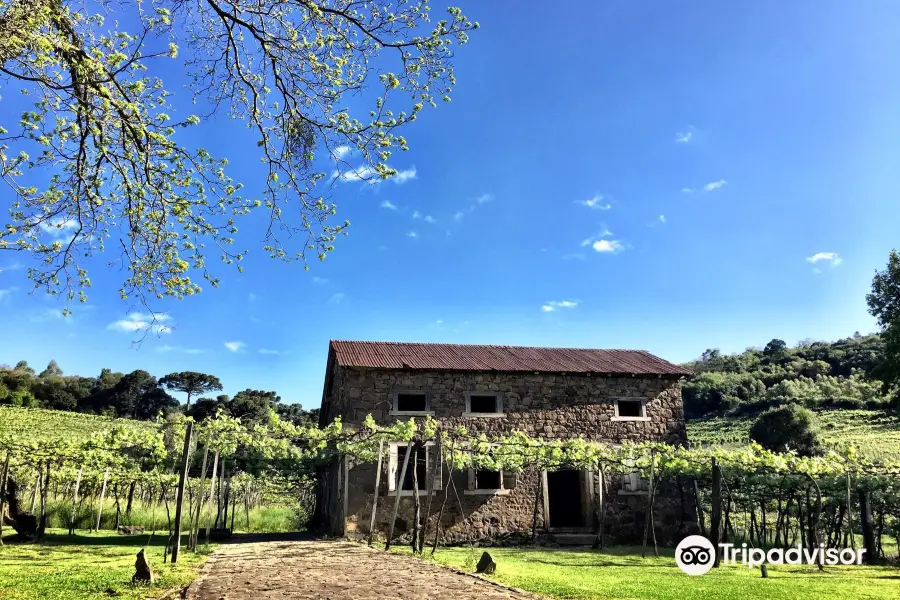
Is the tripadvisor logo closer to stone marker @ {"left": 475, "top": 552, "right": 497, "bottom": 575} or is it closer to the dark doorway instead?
stone marker @ {"left": 475, "top": 552, "right": 497, "bottom": 575}

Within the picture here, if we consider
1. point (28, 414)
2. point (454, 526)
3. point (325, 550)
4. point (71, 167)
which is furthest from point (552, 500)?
point (28, 414)

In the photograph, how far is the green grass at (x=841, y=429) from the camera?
105 feet

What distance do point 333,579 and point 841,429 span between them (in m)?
40.5

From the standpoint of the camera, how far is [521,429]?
56.7ft

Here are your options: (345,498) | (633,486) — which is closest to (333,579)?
(345,498)

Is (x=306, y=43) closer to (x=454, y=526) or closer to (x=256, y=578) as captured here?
(x=256, y=578)

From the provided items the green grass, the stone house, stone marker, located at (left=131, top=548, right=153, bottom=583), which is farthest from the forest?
stone marker, located at (left=131, top=548, right=153, bottom=583)

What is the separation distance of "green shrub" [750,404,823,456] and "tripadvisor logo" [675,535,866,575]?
1982 cm

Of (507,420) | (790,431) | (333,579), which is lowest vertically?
(333,579)

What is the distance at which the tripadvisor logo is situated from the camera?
1042 centimetres

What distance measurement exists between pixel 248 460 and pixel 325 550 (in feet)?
17.1

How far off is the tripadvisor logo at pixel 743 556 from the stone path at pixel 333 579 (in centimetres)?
478

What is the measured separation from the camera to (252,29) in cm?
672

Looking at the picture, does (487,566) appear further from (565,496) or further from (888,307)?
(888,307)
